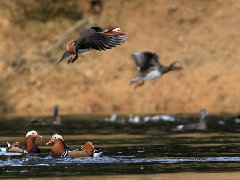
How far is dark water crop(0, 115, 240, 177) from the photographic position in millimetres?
28109

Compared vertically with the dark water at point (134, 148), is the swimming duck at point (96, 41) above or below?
above

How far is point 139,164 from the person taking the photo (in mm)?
29453

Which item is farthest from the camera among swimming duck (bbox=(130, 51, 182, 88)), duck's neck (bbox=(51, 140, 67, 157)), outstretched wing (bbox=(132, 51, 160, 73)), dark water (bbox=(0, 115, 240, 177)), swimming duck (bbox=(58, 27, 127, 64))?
swimming duck (bbox=(130, 51, 182, 88))

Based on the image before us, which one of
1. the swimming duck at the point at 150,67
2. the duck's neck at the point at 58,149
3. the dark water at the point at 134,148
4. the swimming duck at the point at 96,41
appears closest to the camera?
the dark water at the point at 134,148

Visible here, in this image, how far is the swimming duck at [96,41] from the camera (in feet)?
110

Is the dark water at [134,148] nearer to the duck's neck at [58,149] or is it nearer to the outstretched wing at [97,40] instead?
the duck's neck at [58,149]

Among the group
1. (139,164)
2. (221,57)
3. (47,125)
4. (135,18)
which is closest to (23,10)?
(135,18)

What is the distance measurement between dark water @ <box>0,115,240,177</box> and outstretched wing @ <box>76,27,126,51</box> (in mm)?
2996

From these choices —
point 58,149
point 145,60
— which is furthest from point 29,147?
point 145,60

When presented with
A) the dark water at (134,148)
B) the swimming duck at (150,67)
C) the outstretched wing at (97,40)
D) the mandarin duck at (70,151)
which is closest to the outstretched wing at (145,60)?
the swimming duck at (150,67)

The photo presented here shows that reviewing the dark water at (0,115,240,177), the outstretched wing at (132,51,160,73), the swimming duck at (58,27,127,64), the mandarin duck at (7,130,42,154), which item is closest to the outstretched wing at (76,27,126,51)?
the swimming duck at (58,27,127,64)

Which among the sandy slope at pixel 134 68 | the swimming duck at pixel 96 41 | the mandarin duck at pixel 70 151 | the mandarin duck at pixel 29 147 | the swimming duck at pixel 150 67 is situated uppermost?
the sandy slope at pixel 134 68

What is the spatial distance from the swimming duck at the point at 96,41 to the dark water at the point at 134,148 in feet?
9.69

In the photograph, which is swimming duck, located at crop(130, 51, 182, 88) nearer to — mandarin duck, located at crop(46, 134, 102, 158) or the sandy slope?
mandarin duck, located at crop(46, 134, 102, 158)
